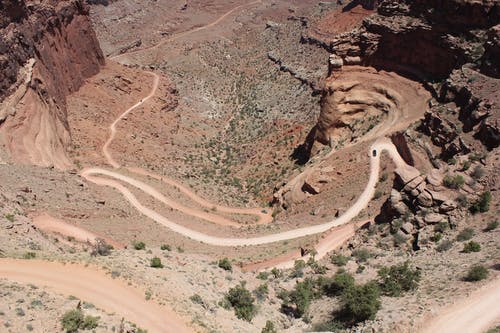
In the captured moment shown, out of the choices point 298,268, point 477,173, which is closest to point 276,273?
point 298,268

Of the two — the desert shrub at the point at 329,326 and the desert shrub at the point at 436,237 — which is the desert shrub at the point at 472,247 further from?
the desert shrub at the point at 329,326

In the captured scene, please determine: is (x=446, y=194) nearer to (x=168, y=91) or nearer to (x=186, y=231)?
(x=186, y=231)

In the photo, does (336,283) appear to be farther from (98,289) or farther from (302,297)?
(98,289)

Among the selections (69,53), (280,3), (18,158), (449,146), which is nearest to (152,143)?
(69,53)

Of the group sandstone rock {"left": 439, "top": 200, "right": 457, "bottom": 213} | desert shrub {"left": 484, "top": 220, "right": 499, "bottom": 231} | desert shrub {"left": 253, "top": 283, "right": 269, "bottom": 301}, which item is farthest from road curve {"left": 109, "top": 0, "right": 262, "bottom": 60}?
desert shrub {"left": 484, "top": 220, "right": 499, "bottom": 231}

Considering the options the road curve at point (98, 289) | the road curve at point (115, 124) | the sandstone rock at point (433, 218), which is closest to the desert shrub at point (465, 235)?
the sandstone rock at point (433, 218)

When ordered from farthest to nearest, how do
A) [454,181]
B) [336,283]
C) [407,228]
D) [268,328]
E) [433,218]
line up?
[454,181] < [407,228] < [433,218] < [336,283] < [268,328]
